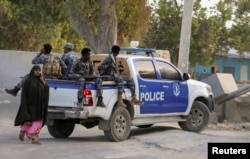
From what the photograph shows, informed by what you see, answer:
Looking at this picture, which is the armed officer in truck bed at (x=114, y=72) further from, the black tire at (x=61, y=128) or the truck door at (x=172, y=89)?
the black tire at (x=61, y=128)

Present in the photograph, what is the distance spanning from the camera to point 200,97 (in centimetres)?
1334

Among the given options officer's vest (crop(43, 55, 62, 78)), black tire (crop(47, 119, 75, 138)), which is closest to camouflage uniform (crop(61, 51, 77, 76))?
officer's vest (crop(43, 55, 62, 78))

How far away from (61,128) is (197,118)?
3.53 m

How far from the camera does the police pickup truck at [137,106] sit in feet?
34.7

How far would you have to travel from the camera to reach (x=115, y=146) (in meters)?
10.5

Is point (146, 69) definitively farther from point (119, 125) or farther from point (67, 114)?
point (67, 114)

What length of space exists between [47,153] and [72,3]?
362 inches

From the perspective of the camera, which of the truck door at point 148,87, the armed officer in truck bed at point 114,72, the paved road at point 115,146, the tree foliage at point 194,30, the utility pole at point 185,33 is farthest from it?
the tree foliage at point 194,30

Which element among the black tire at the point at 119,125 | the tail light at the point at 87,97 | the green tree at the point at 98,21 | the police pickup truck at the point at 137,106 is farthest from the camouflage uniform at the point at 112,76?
the green tree at the point at 98,21

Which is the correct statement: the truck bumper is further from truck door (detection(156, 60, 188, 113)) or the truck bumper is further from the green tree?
the green tree

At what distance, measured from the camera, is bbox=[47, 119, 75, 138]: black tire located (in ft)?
38.7

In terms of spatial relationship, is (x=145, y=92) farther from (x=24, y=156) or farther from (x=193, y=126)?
(x=24, y=156)

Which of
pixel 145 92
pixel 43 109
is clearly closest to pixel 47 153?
pixel 43 109

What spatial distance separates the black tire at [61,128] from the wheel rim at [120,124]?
1.20m
